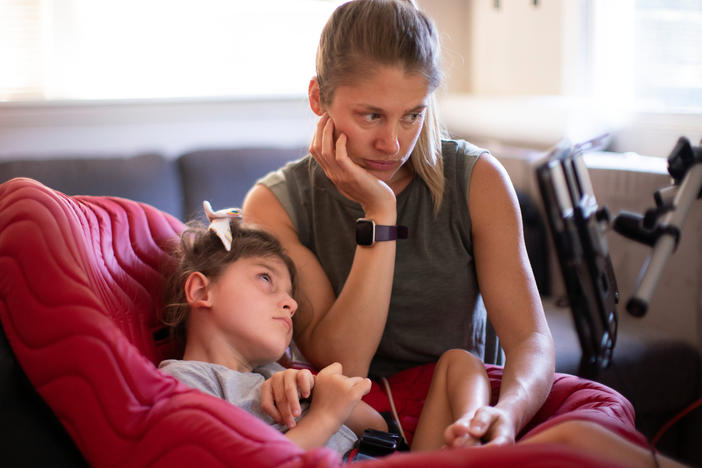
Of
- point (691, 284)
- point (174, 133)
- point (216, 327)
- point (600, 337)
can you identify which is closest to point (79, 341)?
point (216, 327)

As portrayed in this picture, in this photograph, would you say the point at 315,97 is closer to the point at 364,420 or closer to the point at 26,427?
the point at 364,420

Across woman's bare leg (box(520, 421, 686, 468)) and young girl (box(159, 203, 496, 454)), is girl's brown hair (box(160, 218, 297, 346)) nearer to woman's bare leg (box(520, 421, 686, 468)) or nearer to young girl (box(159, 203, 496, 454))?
young girl (box(159, 203, 496, 454))

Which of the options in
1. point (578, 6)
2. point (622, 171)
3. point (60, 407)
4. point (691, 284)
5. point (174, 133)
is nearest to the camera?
point (60, 407)

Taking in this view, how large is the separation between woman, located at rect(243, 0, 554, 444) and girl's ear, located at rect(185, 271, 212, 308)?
0.23 meters

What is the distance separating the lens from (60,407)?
1025 mm

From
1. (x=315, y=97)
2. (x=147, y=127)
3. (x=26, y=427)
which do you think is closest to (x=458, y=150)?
(x=315, y=97)

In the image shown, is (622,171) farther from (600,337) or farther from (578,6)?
(578,6)

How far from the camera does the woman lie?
4.11 ft

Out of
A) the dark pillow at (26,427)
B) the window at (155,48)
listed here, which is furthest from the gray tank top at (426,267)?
the window at (155,48)

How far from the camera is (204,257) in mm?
1353

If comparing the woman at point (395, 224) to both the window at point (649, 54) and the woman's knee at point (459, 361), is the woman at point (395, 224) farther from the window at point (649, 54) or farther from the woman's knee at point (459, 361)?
the window at point (649, 54)

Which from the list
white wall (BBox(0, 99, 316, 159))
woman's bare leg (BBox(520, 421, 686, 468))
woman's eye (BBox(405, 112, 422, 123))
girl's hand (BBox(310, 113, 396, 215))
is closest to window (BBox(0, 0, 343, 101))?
white wall (BBox(0, 99, 316, 159))

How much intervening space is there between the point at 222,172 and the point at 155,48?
72cm

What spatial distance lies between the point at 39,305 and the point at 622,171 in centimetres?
165
